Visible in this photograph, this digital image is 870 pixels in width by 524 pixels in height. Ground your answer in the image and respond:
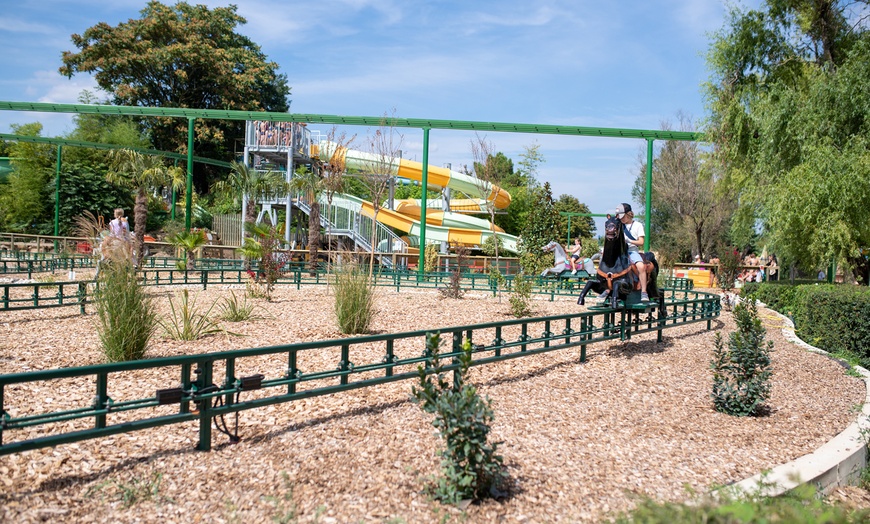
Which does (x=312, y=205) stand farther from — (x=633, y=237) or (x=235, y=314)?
(x=633, y=237)

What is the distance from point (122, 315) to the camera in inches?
290

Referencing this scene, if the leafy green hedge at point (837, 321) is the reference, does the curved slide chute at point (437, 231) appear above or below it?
above

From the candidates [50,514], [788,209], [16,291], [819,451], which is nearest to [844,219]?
[788,209]

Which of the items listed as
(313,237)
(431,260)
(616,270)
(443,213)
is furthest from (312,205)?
(616,270)

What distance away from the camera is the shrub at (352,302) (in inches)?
403

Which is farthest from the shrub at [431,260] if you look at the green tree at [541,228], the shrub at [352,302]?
the shrub at [352,302]

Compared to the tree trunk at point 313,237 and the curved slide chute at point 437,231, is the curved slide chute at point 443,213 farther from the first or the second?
the tree trunk at point 313,237

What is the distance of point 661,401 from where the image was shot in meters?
7.40

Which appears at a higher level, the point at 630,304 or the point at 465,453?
the point at 630,304

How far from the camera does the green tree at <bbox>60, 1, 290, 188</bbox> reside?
145 feet

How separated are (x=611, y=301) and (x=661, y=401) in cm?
258

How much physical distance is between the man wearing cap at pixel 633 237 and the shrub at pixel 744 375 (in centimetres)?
200

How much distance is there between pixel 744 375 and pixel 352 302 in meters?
5.40

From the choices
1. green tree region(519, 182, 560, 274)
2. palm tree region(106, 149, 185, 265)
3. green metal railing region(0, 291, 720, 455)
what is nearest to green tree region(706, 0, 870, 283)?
green tree region(519, 182, 560, 274)
